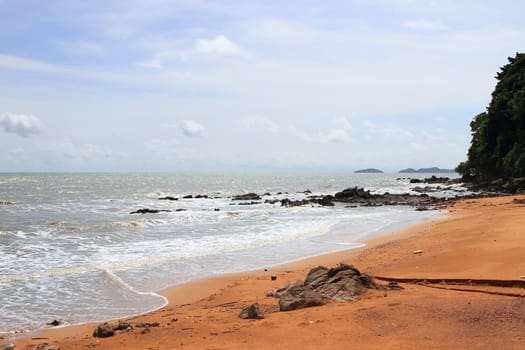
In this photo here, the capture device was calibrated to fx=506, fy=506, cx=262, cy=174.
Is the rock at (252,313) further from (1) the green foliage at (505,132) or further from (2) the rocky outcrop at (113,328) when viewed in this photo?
(1) the green foliage at (505,132)

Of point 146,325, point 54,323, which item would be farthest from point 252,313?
point 54,323

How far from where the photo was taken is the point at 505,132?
5006 cm

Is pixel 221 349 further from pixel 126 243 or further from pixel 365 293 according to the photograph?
pixel 126 243

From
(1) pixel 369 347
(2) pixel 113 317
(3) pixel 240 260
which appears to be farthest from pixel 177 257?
(1) pixel 369 347

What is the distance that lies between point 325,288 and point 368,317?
1.44 metres

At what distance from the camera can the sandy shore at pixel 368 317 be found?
6.24 meters

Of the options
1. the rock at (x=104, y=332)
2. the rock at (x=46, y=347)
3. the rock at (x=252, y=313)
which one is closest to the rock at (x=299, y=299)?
the rock at (x=252, y=313)

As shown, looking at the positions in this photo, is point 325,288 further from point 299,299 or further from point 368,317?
point 368,317

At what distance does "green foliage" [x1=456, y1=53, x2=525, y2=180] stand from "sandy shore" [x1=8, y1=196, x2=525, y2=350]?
125 ft

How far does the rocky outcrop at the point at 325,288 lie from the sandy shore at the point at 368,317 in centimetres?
20

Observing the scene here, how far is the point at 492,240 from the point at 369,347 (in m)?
9.29

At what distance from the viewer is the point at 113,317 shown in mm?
9148

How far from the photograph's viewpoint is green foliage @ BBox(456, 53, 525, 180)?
45.2 meters

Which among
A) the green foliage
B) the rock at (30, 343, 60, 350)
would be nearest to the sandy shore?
the rock at (30, 343, 60, 350)
